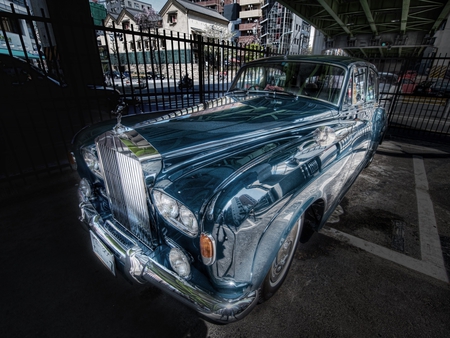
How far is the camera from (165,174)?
1515 mm

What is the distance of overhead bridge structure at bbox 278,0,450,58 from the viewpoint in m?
13.1

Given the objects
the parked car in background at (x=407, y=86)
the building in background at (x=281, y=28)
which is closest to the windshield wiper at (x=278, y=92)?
the parked car in background at (x=407, y=86)

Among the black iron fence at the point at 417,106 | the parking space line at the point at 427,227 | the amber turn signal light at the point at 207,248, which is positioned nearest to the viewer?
the amber turn signal light at the point at 207,248

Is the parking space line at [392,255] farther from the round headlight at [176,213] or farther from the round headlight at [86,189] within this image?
the round headlight at [86,189]

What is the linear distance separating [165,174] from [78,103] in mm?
3466

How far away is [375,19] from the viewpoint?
16484 millimetres

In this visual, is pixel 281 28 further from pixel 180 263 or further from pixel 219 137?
pixel 180 263

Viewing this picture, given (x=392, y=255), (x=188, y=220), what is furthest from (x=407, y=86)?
(x=188, y=220)

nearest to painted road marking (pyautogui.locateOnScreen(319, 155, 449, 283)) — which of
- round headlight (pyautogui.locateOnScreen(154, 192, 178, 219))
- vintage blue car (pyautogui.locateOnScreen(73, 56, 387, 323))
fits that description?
vintage blue car (pyautogui.locateOnScreen(73, 56, 387, 323))

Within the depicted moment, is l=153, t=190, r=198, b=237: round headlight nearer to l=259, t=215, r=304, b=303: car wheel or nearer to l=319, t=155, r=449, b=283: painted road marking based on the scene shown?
l=259, t=215, r=304, b=303: car wheel

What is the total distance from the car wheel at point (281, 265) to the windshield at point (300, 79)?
5.33 feet

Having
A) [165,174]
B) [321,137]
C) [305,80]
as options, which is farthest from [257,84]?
[165,174]

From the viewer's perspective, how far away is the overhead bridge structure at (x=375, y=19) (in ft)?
43.1

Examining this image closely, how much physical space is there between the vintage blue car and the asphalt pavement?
319 millimetres
